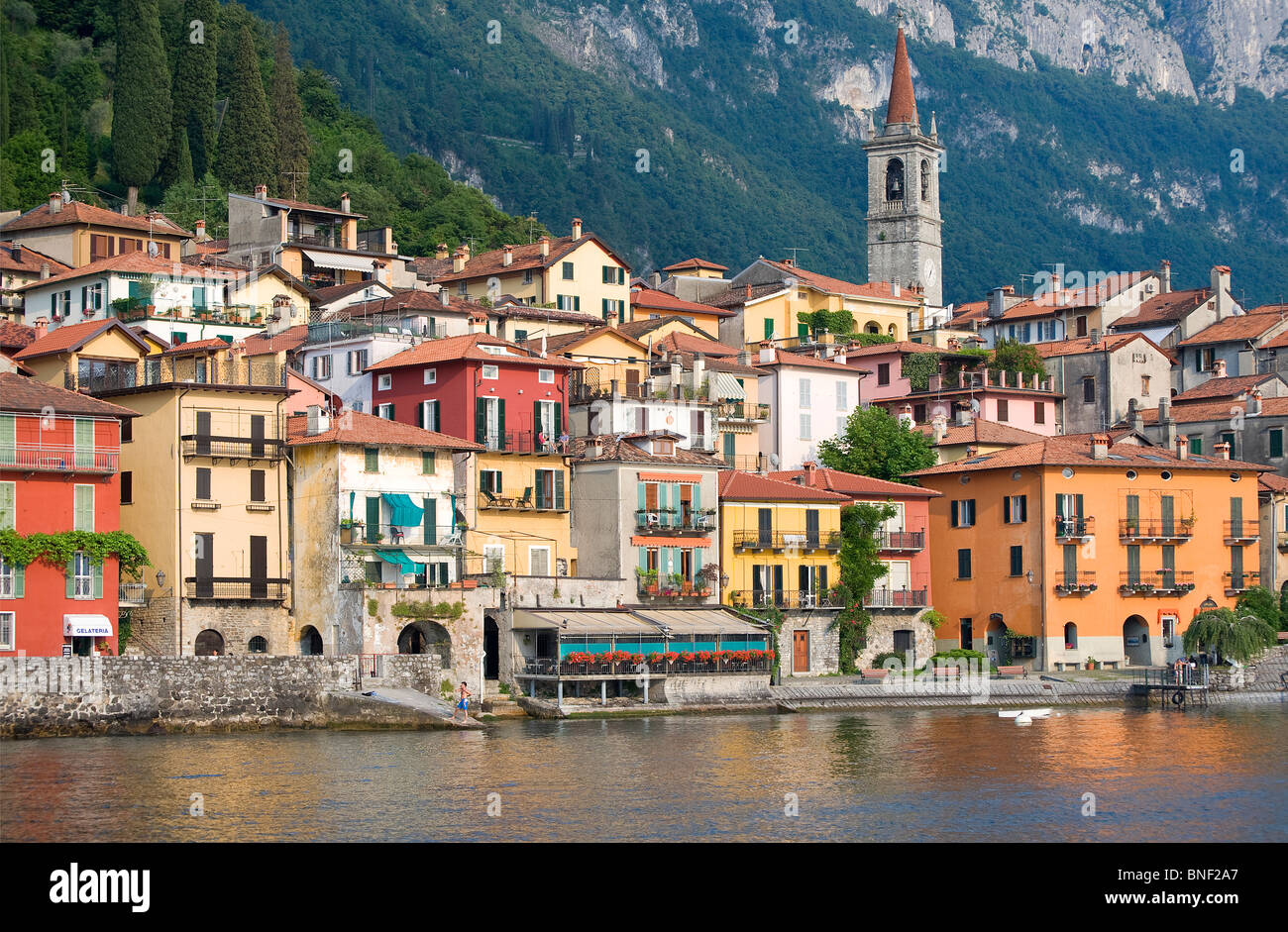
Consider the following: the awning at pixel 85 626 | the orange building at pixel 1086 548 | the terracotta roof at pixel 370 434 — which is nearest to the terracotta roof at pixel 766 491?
the orange building at pixel 1086 548

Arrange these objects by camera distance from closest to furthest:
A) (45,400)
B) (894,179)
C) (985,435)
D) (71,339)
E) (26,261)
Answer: (45,400)
(71,339)
(985,435)
(26,261)
(894,179)

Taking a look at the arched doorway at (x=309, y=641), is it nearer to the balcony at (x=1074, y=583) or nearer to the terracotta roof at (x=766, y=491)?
the terracotta roof at (x=766, y=491)

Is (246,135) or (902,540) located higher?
(246,135)

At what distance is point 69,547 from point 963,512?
36.4 metres

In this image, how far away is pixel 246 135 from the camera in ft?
365

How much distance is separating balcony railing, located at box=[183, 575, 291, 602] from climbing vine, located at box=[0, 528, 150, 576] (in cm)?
230

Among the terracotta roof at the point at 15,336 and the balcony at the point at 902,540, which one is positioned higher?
the terracotta roof at the point at 15,336

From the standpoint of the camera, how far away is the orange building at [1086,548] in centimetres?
7444

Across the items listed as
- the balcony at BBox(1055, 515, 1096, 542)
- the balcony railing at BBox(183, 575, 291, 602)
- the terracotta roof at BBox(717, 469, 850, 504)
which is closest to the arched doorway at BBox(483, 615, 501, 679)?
the balcony railing at BBox(183, 575, 291, 602)

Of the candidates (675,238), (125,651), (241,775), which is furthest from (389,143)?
(241,775)

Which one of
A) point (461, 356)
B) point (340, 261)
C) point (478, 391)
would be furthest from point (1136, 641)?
point (340, 261)

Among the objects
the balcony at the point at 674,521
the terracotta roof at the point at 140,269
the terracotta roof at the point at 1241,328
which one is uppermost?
the terracotta roof at the point at 140,269

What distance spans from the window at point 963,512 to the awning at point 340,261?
3363cm

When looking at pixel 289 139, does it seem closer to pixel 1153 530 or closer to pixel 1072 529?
pixel 1072 529
